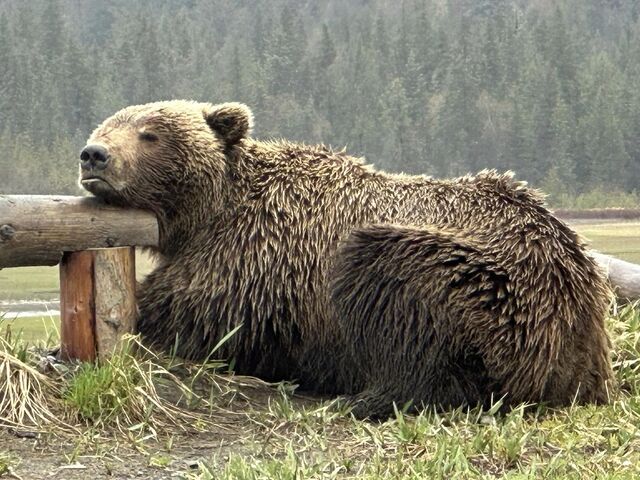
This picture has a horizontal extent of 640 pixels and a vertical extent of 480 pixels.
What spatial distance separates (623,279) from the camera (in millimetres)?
8469

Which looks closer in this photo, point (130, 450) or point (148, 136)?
point (130, 450)

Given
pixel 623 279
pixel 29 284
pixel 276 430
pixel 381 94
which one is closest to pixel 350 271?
pixel 276 430

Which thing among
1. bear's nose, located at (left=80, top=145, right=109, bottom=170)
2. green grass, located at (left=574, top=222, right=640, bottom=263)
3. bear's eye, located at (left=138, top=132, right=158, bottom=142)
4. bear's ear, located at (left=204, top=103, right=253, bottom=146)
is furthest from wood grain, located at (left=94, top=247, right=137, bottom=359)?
green grass, located at (left=574, top=222, right=640, bottom=263)

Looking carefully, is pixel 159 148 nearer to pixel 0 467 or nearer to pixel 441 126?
pixel 0 467

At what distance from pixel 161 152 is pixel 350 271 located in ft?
4.37

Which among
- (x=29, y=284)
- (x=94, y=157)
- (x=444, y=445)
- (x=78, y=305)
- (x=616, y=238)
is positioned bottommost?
(x=616, y=238)

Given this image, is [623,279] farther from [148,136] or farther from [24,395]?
[24,395]

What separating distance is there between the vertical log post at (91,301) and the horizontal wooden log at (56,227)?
0.29ft

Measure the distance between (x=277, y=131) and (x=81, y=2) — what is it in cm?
5168

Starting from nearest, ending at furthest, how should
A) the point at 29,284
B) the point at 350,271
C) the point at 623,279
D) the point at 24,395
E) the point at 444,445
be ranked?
the point at 444,445, the point at 24,395, the point at 350,271, the point at 623,279, the point at 29,284

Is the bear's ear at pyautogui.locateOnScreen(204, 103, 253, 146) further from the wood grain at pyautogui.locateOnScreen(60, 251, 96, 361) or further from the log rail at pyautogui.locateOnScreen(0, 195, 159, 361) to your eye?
the wood grain at pyautogui.locateOnScreen(60, 251, 96, 361)

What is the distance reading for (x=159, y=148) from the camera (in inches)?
262

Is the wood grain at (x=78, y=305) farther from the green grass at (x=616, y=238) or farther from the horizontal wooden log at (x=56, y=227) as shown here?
the green grass at (x=616, y=238)

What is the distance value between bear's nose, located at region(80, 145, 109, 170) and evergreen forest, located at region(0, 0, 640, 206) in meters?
→ 46.6
